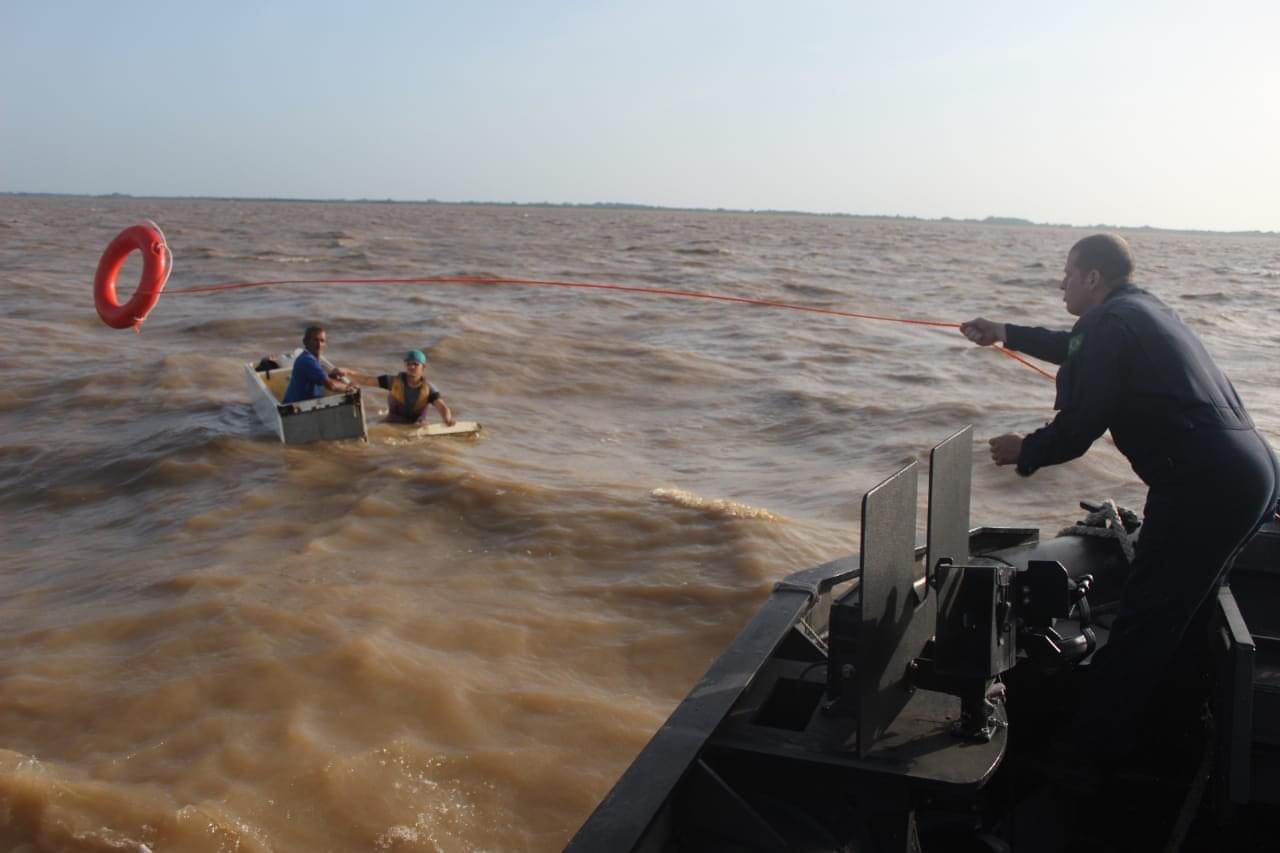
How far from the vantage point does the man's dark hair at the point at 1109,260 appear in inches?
140

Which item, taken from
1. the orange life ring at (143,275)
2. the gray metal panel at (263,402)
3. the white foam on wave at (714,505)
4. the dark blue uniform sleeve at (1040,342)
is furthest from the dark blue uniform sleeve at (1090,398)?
the gray metal panel at (263,402)

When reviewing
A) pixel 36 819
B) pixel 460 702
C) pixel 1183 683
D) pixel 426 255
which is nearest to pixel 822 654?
pixel 1183 683

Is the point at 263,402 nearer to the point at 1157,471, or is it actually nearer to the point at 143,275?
the point at 143,275

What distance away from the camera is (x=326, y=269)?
35.7 meters

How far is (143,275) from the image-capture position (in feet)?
32.4

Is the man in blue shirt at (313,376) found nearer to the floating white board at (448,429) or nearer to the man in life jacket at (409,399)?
the man in life jacket at (409,399)

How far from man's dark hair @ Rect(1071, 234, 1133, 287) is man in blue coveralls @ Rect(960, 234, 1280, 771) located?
0.18 meters

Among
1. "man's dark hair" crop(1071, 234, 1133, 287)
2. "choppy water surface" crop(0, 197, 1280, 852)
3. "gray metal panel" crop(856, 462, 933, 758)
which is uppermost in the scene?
"man's dark hair" crop(1071, 234, 1133, 287)

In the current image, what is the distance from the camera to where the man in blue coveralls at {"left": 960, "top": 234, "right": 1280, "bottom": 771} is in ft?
10.5

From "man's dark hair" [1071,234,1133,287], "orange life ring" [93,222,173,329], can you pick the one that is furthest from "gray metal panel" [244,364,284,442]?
"man's dark hair" [1071,234,1133,287]

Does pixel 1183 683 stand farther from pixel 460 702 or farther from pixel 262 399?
pixel 262 399

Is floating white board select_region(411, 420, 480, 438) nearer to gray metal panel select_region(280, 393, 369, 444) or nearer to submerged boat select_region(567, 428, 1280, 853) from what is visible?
gray metal panel select_region(280, 393, 369, 444)

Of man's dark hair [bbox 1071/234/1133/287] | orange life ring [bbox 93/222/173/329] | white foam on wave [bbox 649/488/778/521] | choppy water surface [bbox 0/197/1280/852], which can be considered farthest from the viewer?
orange life ring [bbox 93/222/173/329]

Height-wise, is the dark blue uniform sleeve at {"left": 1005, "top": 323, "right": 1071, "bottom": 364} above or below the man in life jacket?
above
